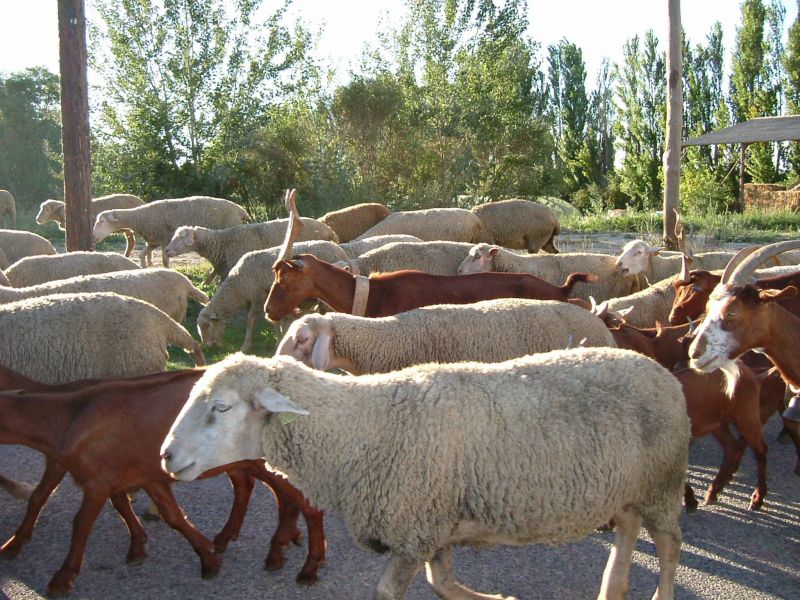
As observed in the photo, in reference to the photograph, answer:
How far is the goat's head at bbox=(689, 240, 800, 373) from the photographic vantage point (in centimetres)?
512

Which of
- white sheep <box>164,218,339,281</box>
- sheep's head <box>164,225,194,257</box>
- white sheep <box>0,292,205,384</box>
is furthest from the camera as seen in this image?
sheep's head <box>164,225,194,257</box>

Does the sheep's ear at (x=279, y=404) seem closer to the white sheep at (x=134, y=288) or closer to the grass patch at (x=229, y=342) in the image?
the white sheep at (x=134, y=288)

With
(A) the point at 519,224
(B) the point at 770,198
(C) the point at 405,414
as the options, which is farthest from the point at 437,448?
(B) the point at 770,198

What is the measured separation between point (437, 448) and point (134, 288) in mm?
5586

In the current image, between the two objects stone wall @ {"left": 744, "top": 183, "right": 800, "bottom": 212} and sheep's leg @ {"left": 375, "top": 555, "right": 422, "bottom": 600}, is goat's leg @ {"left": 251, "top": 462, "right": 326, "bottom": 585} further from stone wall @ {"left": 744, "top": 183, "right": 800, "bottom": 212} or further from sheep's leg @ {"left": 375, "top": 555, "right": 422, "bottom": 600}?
stone wall @ {"left": 744, "top": 183, "right": 800, "bottom": 212}

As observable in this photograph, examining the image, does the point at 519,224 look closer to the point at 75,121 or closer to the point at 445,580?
the point at 75,121

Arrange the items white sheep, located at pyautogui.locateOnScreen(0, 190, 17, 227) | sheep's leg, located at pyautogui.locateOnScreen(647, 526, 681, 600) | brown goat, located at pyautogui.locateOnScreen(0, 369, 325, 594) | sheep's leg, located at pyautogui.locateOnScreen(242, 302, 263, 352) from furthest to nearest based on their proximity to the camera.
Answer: white sheep, located at pyautogui.locateOnScreen(0, 190, 17, 227) < sheep's leg, located at pyautogui.locateOnScreen(242, 302, 263, 352) < brown goat, located at pyautogui.locateOnScreen(0, 369, 325, 594) < sheep's leg, located at pyautogui.locateOnScreen(647, 526, 681, 600)

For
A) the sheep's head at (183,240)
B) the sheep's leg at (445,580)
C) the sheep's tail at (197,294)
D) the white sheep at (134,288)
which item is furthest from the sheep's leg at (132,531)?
the sheep's head at (183,240)

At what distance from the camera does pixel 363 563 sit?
5098 mm

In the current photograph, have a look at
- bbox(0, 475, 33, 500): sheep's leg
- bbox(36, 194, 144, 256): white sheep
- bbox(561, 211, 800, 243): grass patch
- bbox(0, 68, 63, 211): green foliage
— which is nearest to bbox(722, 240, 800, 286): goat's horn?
bbox(0, 475, 33, 500): sheep's leg

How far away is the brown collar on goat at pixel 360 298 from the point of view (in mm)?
7590

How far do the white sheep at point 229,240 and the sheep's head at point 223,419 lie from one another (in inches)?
356

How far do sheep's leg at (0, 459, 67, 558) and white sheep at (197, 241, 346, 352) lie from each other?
16.5 ft

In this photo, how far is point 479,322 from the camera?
20.7 feet
